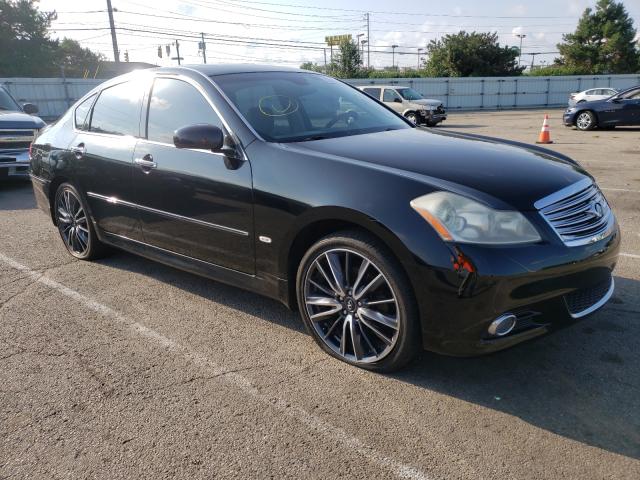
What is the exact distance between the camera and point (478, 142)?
12.2ft

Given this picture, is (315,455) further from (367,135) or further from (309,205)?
(367,135)

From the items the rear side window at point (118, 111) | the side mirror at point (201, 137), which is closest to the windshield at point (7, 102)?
the rear side window at point (118, 111)

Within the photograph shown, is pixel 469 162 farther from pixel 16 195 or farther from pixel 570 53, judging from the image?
pixel 570 53

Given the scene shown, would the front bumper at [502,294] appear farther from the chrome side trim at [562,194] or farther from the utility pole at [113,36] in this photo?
the utility pole at [113,36]

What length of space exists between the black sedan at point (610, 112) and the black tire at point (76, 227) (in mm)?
16945

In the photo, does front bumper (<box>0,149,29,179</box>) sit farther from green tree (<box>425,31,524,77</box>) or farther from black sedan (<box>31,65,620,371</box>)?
green tree (<box>425,31,524,77</box>)

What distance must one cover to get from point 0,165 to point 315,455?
8.80 m

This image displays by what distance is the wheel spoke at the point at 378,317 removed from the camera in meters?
2.88

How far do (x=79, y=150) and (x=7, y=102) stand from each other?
6.83m

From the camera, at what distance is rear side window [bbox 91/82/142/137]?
427 centimetres

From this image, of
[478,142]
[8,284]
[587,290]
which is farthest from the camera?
[8,284]

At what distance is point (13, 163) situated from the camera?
30.2 feet

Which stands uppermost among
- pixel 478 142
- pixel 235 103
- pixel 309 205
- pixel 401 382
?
pixel 235 103

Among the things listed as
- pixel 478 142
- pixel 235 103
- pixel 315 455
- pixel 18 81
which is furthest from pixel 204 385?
pixel 18 81
